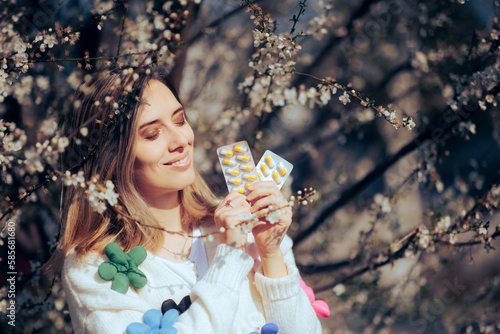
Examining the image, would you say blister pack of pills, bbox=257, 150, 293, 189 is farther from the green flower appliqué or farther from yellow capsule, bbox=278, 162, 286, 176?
the green flower appliqué

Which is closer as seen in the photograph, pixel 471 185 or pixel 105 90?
pixel 105 90

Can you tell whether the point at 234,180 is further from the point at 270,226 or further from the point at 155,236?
the point at 155,236

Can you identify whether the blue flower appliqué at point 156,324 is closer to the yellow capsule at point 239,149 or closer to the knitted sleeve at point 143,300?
the knitted sleeve at point 143,300

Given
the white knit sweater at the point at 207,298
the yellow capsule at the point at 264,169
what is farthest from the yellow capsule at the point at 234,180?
the white knit sweater at the point at 207,298

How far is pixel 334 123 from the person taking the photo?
12.3ft

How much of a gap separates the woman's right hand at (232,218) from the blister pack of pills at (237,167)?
71mm

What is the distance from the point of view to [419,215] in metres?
4.27

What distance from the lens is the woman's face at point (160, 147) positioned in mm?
1471

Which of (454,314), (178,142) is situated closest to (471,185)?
(454,314)

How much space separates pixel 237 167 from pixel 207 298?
1.58 feet

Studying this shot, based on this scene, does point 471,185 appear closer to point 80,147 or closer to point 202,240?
point 202,240

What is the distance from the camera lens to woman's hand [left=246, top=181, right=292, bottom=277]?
139cm

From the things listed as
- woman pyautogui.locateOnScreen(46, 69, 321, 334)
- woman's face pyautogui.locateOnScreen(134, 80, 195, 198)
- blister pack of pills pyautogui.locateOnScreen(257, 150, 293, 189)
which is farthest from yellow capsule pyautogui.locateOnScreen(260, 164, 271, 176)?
woman's face pyautogui.locateOnScreen(134, 80, 195, 198)

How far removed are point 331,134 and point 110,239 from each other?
2775 mm
